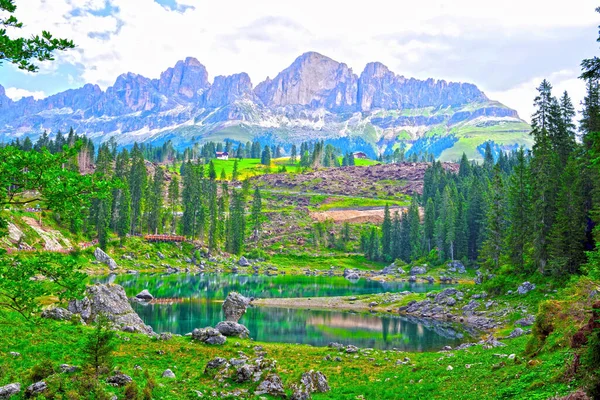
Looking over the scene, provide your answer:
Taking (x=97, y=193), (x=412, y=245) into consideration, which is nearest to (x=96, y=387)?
(x=97, y=193)

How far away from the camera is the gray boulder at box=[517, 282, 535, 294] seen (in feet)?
179

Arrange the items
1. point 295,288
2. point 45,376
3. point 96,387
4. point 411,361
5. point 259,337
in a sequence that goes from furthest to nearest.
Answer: point 295,288 → point 259,337 → point 411,361 → point 45,376 → point 96,387

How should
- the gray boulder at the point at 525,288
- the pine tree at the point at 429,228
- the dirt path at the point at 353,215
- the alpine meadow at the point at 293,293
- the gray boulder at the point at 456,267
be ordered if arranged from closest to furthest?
1. the alpine meadow at the point at 293,293
2. the gray boulder at the point at 525,288
3. the gray boulder at the point at 456,267
4. the pine tree at the point at 429,228
5. the dirt path at the point at 353,215

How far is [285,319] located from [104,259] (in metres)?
60.4

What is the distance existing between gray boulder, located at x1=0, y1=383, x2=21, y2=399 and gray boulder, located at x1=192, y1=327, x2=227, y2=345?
19.1 metres

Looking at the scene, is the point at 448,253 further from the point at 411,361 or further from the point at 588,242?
the point at 411,361

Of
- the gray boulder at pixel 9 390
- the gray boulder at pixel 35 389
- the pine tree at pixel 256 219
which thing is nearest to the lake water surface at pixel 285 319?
the gray boulder at pixel 35 389

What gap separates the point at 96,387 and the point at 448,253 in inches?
4779

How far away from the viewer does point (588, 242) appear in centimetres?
5162

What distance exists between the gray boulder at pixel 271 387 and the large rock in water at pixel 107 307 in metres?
20.0

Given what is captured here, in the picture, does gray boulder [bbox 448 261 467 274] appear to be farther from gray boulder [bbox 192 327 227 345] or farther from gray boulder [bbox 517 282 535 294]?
gray boulder [bbox 192 327 227 345]

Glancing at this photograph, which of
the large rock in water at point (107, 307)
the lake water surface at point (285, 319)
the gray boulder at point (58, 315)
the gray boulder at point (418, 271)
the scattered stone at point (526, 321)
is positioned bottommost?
the gray boulder at point (418, 271)

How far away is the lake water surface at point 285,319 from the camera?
4797 cm

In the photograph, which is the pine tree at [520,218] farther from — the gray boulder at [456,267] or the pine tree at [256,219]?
the pine tree at [256,219]
